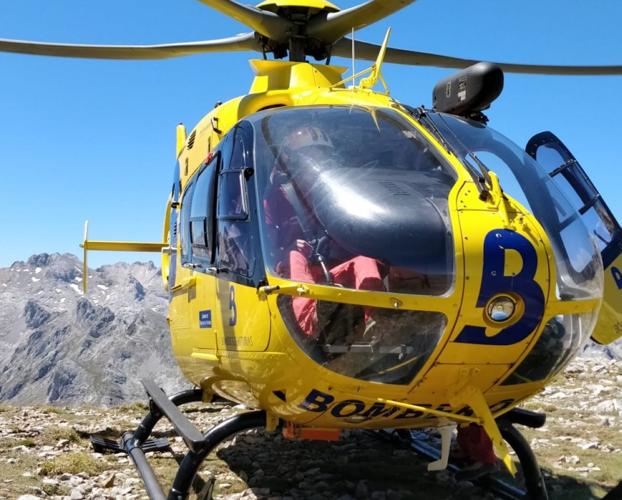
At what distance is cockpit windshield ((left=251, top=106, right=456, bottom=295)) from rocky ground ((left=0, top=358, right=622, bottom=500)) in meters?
2.60

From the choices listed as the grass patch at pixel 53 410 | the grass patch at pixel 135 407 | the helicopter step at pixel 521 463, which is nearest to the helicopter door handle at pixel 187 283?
the helicopter step at pixel 521 463

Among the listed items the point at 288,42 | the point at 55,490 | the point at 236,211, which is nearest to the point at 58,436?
the point at 55,490

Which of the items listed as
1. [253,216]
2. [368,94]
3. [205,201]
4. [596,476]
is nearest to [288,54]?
[368,94]

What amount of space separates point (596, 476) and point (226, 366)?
12.0 feet

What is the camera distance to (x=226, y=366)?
489 centimetres

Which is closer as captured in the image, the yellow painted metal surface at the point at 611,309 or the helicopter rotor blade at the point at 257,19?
the yellow painted metal surface at the point at 611,309

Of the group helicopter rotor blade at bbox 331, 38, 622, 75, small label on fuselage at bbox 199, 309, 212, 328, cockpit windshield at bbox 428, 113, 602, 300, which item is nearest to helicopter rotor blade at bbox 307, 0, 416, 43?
helicopter rotor blade at bbox 331, 38, 622, 75

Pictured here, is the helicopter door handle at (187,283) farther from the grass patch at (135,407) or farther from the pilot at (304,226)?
the grass patch at (135,407)

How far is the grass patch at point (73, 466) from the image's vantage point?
651 centimetres

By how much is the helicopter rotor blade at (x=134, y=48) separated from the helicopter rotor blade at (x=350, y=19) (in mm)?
904

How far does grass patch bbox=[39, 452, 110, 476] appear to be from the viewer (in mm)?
6509

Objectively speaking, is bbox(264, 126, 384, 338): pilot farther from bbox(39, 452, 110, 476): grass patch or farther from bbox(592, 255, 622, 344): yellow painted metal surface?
bbox(39, 452, 110, 476): grass patch

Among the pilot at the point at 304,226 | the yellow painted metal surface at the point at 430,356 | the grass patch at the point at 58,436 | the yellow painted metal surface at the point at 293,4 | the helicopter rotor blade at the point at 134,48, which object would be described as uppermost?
the yellow painted metal surface at the point at 293,4

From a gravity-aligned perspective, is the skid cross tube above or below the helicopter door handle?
below
